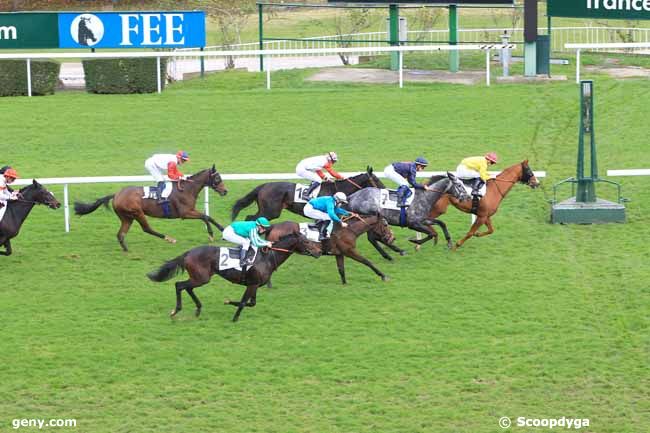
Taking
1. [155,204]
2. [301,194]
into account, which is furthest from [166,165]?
[301,194]

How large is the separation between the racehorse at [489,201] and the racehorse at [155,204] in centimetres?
264

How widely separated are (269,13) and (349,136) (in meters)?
16.6

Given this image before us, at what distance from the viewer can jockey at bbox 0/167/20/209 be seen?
Answer: 45.5ft

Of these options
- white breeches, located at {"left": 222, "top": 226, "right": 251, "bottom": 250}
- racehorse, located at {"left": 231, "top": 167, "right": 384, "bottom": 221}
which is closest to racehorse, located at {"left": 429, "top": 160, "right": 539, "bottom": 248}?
racehorse, located at {"left": 231, "top": 167, "right": 384, "bottom": 221}

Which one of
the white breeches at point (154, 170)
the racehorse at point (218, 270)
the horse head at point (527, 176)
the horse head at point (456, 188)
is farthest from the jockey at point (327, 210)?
the horse head at point (527, 176)

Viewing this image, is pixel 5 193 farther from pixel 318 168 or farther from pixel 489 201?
pixel 489 201

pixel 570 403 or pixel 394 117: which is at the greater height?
pixel 394 117

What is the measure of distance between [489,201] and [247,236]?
368cm

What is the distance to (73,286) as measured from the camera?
13594 millimetres

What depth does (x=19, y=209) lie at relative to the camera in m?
14.1

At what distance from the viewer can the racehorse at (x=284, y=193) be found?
47.8 ft

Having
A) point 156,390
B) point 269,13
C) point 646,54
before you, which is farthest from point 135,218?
point 269,13

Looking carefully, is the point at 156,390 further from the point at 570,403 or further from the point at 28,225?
the point at 28,225

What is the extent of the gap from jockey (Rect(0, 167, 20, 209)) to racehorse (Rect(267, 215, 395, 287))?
309cm
